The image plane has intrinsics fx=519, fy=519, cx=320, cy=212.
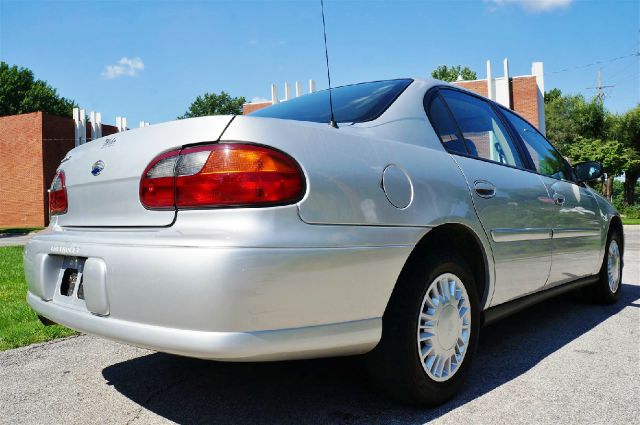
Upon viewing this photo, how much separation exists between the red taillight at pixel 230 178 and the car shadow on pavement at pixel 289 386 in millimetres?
918

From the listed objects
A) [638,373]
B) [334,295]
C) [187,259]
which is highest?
[187,259]

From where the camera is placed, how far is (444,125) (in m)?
2.74

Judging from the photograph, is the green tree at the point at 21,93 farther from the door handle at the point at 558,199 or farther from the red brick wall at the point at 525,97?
the door handle at the point at 558,199

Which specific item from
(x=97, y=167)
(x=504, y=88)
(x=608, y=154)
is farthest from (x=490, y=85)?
(x=97, y=167)

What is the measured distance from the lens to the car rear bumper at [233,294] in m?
1.70

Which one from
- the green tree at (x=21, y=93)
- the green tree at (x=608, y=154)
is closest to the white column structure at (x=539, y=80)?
the green tree at (x=608, y=154)

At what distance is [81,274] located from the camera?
2.11 metres

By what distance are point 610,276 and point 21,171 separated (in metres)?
32.4

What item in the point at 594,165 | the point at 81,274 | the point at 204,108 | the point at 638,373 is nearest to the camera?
the point at 81,274

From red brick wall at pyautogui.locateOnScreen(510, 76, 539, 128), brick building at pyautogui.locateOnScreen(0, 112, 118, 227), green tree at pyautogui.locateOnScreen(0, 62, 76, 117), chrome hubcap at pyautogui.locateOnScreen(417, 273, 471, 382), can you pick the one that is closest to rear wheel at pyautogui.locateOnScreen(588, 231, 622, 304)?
chrome hubcap at pyautogui.locateOnScreen(417, 273, 471, 382)

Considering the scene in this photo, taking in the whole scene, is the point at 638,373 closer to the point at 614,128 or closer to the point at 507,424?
the point at 507,424

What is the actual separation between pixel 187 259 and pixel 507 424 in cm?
147

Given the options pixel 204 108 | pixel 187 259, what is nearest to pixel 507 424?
pixel 187 259

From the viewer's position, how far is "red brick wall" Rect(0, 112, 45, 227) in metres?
29.1
